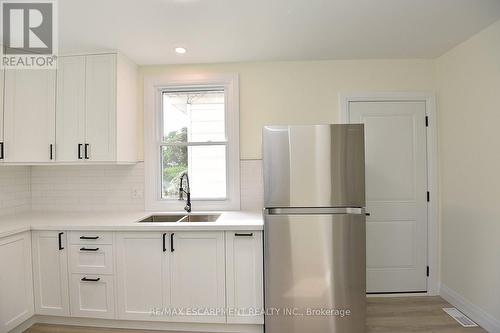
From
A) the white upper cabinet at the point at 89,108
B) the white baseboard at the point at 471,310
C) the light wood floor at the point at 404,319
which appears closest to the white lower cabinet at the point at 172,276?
the light wood floor at the point at 404,319

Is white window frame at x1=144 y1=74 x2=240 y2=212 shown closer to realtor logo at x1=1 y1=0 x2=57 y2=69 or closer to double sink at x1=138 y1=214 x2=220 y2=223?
double sink at x1=138 y1=214 x2=220 y2=223

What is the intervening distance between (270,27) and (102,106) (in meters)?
1.71

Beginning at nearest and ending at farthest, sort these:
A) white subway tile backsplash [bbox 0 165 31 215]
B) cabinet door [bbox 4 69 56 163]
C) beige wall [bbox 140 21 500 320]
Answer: beige wall [bbox 140 21 500 320] < cabinet door [bbox 4 69 56 163] < white subway tile backsplash [bbox 0 165 31 215]

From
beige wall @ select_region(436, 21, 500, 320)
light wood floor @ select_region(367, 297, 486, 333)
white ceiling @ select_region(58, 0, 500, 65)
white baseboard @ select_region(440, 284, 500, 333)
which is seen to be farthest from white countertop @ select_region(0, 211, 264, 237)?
white baseboard @ select_region(440, 284, 500, 333)

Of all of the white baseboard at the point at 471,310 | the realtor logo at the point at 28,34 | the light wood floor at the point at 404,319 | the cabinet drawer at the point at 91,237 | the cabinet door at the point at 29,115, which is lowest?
the light wood floor at the point at 404,319

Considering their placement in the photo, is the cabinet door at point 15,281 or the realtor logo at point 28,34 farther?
the cabinet door at point 15,281

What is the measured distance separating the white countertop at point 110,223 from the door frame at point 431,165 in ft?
4.89

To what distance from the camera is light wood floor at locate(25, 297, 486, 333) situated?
86.7 inches

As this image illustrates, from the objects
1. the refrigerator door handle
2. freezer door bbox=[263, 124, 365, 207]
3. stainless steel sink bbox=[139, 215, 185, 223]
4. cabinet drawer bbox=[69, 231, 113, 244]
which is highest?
freezer door bbox=[263, 124, 365, 207]

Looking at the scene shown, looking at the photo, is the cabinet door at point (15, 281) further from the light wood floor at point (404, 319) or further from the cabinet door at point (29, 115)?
the cabinet door at point (29, 115)

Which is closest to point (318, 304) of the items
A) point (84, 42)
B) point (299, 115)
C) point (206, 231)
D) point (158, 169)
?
point (206, 231)

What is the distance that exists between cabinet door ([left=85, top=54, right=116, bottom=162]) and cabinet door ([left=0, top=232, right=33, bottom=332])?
89cm

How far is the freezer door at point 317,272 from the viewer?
199 centimetres

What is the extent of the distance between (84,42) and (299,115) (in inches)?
84.4
